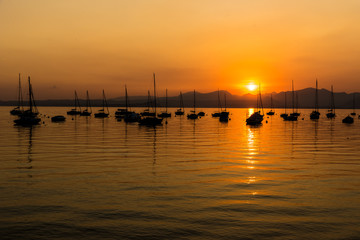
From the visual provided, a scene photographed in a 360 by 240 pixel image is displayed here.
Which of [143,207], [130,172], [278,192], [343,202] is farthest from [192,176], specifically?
[343,202]

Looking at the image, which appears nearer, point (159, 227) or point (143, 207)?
point (159, 227)

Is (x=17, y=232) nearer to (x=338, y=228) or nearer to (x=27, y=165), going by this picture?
(x=338, y=228)

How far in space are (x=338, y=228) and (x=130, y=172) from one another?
15046mm

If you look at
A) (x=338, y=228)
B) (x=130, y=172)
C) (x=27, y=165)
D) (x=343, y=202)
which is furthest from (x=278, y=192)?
(x=27, y=165)

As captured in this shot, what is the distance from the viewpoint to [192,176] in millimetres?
23750

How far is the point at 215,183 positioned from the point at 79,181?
830 cm

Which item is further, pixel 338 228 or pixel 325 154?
pixel 325 154

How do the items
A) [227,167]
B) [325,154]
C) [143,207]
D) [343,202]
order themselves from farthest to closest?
[325,154] → [227,167] → [343,202] → [143,207]

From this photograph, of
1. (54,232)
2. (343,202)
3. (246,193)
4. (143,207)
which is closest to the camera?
(54,232)

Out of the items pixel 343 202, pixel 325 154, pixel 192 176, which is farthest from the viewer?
pixel 325 154

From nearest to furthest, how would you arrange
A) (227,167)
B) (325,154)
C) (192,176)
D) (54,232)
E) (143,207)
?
(54,232) < (143,207) < (192,176) < (227,167) < (325,154)

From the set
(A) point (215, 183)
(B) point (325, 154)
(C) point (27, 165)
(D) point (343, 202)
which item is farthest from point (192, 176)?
(B) point (325, 154)

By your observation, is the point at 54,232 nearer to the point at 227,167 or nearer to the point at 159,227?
the point at 159,227

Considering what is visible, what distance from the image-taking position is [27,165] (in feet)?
92.2
